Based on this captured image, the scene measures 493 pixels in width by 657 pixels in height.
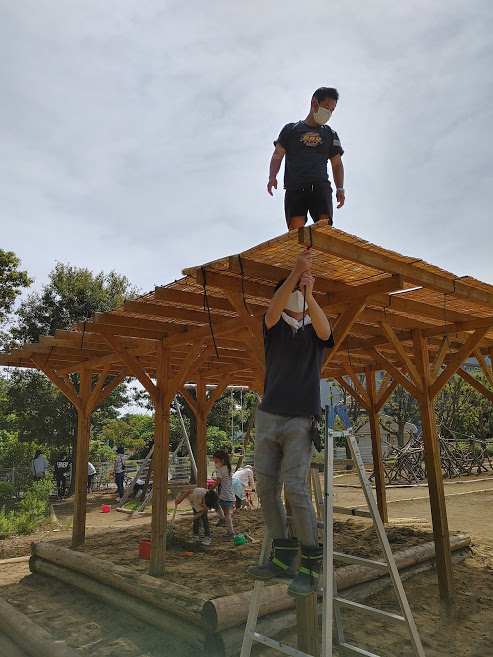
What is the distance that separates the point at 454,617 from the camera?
4.91 metres

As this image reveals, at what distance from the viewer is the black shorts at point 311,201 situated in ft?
12.3

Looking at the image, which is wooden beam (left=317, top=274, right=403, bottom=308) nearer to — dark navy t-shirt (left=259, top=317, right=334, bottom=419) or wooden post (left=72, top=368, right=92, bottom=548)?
dark navy t-shirt (left=259, top=317, right=334, bottom=419)

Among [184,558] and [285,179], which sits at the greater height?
[285,179]

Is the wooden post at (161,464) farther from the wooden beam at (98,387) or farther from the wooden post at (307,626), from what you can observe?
the wooden post at (307,626)

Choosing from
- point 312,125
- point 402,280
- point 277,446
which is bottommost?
point 277,446

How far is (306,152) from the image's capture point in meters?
3.84

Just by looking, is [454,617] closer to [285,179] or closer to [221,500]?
[221,500]

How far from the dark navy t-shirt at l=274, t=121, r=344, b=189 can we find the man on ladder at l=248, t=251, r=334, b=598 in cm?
130

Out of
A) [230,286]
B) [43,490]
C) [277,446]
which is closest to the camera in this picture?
[277,446]

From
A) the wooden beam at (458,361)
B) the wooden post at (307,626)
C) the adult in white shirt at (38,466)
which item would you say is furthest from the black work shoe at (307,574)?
the adult in white shirt at (38,466)

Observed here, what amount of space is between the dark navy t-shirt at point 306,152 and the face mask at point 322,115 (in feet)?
0.24

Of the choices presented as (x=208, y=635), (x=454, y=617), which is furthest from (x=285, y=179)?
(x=454, y=617)

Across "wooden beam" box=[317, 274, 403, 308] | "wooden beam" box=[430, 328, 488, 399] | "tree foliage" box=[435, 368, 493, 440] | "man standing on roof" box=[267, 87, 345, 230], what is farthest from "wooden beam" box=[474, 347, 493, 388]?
"tree foliage" box=[435, 368, 493, 440]

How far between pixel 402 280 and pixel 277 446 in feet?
6.86
